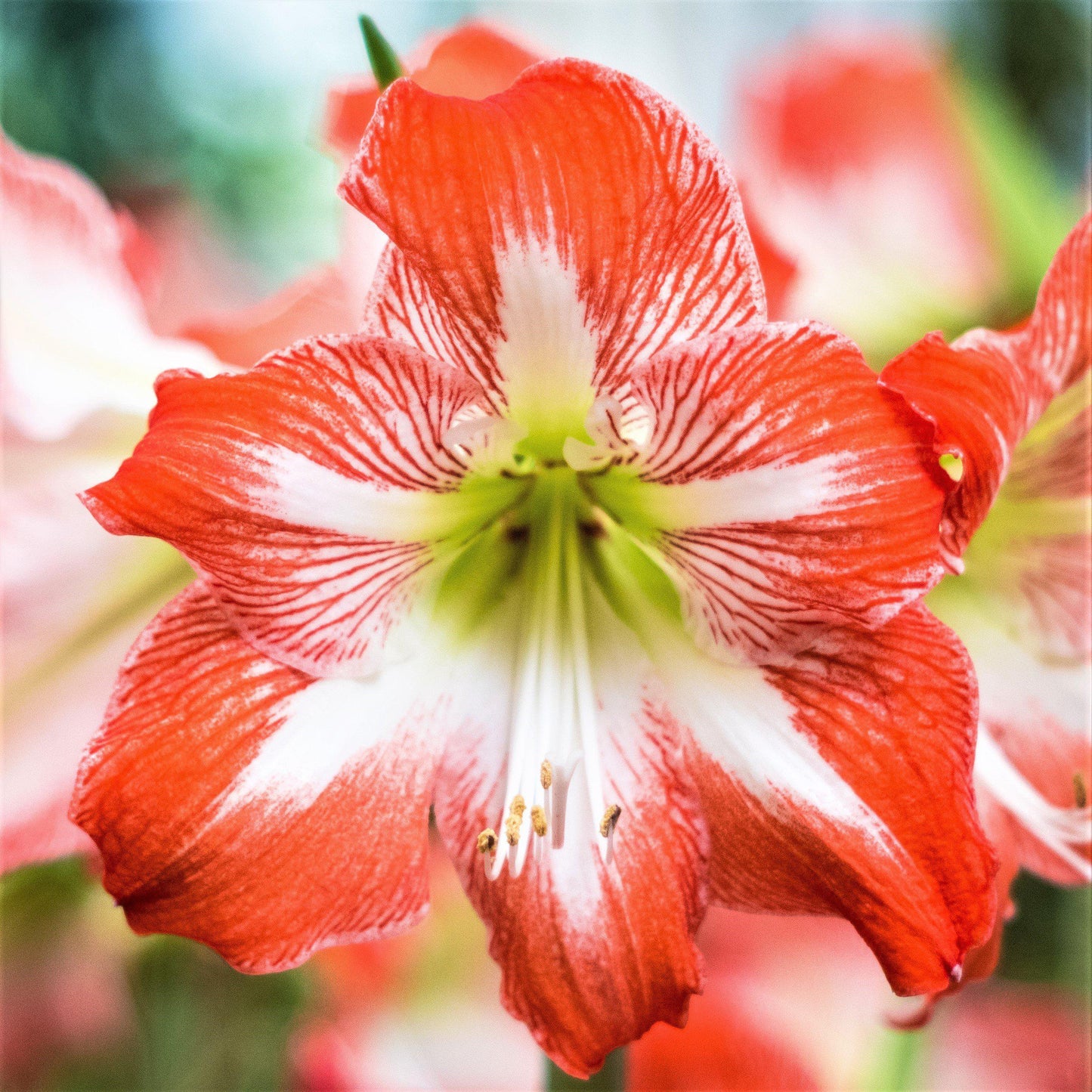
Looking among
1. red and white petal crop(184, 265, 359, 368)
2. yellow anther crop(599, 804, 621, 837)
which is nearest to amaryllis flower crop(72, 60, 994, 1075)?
yellow anther crop(599, 804, 621, 837)

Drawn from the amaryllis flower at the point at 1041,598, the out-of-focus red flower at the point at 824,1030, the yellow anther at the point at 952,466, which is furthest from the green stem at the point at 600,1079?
the yellow anther at the point at 952,466

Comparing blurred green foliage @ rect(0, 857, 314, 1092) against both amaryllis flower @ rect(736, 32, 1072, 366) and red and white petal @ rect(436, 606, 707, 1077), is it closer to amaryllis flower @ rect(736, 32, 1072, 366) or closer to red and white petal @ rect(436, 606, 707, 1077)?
red and white petal @ rect(436, 606, 707, 1077)

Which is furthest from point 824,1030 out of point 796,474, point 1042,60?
point 1042,60

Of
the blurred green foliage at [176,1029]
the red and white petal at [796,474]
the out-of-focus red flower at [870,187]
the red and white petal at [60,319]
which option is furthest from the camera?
the blurred green foliage at [176,1029]

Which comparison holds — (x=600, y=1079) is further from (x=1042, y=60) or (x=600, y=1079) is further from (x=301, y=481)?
(x=1042, y=60)

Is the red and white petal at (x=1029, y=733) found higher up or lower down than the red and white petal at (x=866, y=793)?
lower down

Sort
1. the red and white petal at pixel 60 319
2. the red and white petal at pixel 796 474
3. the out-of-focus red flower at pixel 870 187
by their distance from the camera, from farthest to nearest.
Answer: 1. the out-of-focus red flower at pixel 870 187
2. the red and white petal at pixel 60 319
3. the red and white petal at pixel 796 474

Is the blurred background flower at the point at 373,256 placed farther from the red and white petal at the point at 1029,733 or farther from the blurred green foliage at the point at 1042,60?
the red and white petal at the point at 1029,733
